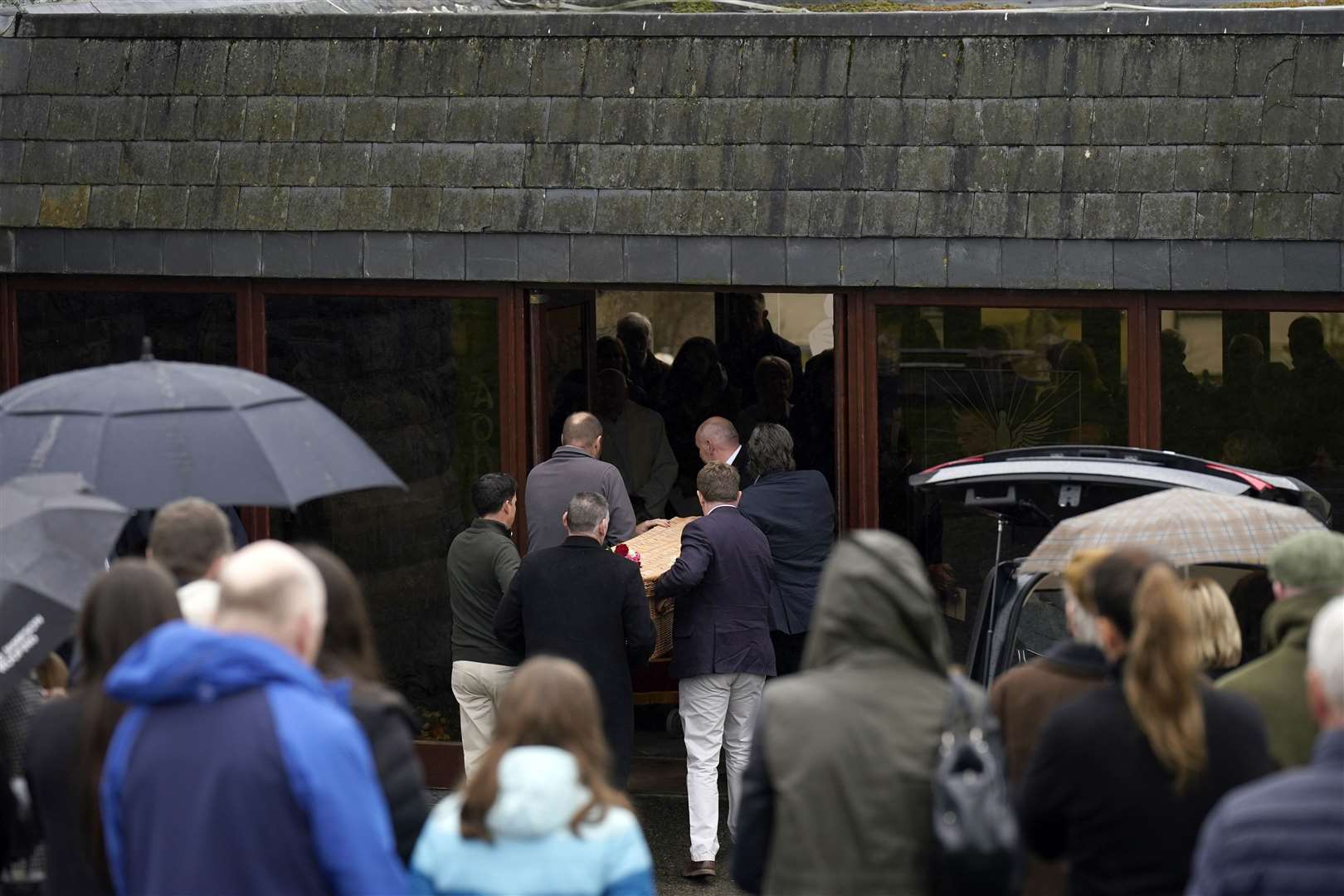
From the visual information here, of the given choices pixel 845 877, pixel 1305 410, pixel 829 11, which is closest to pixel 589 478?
pixel 829 11

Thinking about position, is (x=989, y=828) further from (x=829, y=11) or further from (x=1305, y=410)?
(x=829, y=11)

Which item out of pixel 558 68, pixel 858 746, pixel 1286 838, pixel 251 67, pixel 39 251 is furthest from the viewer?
pixel 39 251

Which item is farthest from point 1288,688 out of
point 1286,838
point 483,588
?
point 483,588

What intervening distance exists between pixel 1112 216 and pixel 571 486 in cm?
280

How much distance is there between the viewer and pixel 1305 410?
827 cm

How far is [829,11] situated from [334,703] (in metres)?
5.72

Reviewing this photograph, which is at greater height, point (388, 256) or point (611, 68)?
point (611, 68)

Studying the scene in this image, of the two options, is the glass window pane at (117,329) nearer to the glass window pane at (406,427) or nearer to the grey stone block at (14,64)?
the glass window pane at (406,427)

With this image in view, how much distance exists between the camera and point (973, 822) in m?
3.83

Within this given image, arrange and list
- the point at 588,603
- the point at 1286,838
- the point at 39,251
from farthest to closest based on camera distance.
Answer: the point at 39,251 < the point at 588,603 < the point at 1286,838

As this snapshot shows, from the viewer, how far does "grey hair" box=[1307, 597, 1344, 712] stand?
11.3 feet

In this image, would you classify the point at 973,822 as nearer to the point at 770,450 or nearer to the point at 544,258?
the point at 770,450

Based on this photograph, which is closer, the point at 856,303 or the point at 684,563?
the point at 684,563

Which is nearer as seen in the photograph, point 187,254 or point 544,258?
point 544,258
